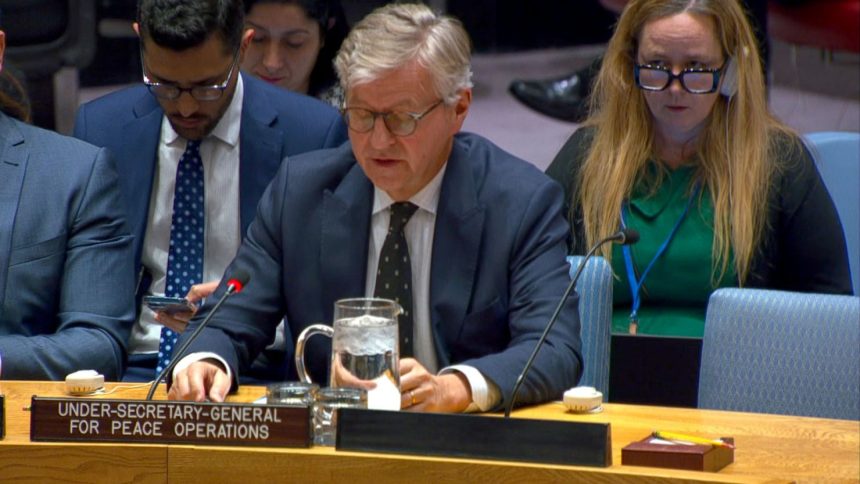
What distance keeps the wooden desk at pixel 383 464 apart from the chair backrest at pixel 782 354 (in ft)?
1.35

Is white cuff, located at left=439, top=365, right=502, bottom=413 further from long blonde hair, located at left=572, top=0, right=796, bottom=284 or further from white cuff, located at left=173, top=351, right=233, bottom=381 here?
long blonde hair, located at left=572, top=0, right=796, bottom=284

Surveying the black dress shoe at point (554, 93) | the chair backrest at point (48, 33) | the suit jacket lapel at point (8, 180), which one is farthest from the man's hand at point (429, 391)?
the black dress shoe at point (554, 93)

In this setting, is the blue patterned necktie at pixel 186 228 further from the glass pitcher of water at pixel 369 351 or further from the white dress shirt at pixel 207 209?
the glass pitcher of water at pixel 369 351

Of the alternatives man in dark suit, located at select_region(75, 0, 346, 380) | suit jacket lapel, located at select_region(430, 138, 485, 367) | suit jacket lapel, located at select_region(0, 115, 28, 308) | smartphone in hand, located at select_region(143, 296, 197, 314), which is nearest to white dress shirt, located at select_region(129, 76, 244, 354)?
man in dark suit, located at select_region(75, 0, 346, 380)

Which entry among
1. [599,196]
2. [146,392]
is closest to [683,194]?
→ [599,196]

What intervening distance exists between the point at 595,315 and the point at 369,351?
87 cm

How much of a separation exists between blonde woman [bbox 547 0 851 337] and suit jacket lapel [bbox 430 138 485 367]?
0.77m

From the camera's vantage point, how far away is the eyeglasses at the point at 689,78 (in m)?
3.50

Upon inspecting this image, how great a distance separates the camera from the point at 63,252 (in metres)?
3.03

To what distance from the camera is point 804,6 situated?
218 inches

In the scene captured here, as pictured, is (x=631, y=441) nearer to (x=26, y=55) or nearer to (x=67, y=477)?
(x=67, y=477)

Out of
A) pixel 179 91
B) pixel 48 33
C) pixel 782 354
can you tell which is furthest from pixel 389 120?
pixel 48 33

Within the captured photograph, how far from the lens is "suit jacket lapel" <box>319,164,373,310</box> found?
283 cm

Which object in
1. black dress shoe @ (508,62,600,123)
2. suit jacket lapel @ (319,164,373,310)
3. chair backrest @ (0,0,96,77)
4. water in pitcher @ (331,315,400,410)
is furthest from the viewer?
black dress shoe @ (508,62,600,123)
